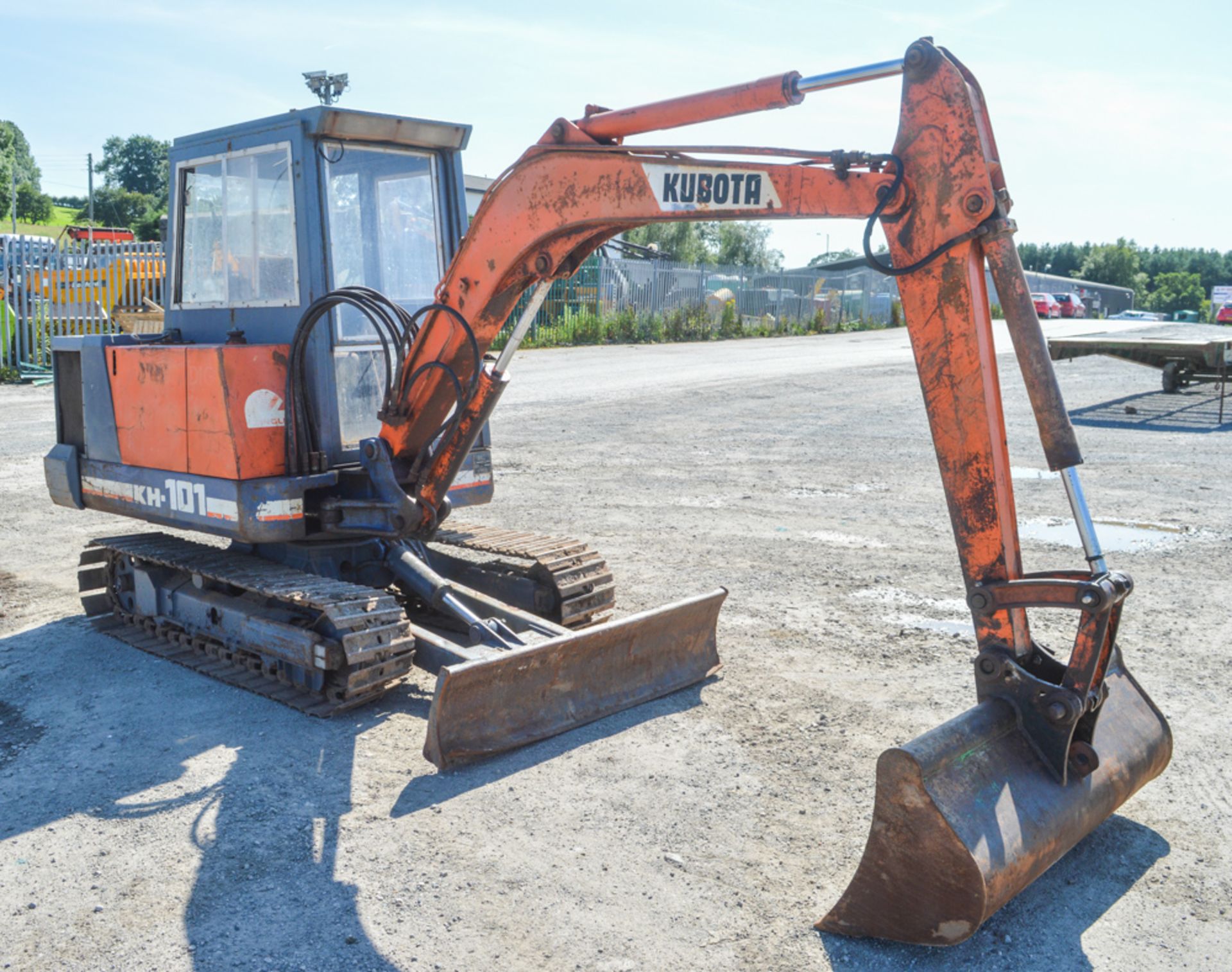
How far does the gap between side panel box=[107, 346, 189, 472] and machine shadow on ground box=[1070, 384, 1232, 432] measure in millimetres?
11791

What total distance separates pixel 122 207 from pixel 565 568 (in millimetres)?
76402

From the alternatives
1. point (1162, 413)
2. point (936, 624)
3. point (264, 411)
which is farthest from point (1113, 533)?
point (1162, 413)

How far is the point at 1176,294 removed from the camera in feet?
338

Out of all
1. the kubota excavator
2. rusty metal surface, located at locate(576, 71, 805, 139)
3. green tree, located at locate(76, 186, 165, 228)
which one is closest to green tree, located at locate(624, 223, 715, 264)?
green tree, located at locate(76, 186, 165, 228)

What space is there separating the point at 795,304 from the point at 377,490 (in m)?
38.3

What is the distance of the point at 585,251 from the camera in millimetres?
5504

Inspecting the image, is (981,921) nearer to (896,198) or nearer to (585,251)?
(896,198)

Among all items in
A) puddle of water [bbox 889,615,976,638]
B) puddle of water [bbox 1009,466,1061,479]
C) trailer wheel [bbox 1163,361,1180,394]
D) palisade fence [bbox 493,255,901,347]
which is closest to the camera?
puddle of water [bbox 889,615,976,638]

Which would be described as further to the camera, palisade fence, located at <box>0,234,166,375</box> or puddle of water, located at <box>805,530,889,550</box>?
palisade fence, located at <box>0,234,166,375</box>

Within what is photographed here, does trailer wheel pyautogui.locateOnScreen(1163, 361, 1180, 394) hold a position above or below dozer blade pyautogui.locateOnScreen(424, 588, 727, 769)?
above

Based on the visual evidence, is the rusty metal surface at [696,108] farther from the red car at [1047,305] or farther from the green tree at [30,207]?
the green tree at [30,207]

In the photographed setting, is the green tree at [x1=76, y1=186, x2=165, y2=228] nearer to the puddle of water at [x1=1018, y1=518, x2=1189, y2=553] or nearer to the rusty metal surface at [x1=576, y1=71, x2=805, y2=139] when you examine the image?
the puddle of water at [x1=1018, y1=518, x2=1189, y2=553]

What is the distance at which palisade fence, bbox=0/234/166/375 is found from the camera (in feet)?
64.5

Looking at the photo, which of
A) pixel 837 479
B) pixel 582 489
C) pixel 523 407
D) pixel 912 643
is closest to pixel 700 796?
pixel 912 643
